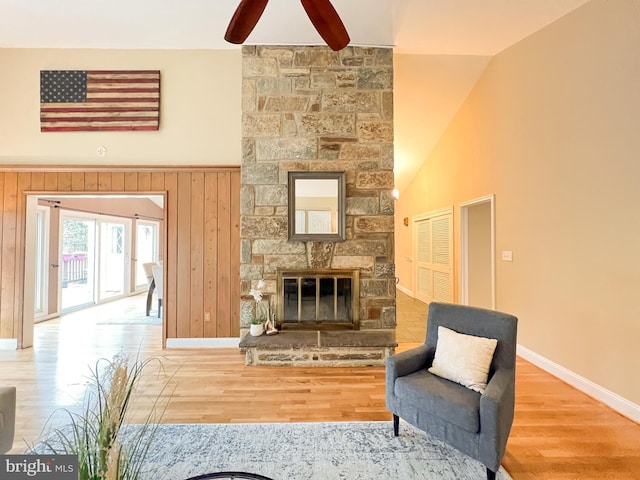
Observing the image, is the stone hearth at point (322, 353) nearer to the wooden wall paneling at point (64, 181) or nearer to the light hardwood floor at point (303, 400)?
the light hardwood floor at point (303, 400)

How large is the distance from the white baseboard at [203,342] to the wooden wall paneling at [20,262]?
1.82 metres

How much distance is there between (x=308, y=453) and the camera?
2010mm

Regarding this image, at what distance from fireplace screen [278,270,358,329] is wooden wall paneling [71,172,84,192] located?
2.88 m

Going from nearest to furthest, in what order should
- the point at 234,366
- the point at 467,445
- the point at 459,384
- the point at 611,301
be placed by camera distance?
the point at 467,445
the point at 459,384
the point at 611,301
the point at 234,366

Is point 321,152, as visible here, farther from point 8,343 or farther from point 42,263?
point 42,263

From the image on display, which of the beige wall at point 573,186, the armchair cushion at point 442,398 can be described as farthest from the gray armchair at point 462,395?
the beige wall at point 573,186

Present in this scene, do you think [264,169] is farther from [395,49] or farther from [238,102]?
[395,49]

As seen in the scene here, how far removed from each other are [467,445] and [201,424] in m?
1.82

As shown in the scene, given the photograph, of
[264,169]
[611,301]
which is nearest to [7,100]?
[264,169]

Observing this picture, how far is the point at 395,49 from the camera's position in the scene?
12.9 ft

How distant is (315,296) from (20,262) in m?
3.85

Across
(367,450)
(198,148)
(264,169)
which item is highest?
(198,148)

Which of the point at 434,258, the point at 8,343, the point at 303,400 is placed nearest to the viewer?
the point at 303,400

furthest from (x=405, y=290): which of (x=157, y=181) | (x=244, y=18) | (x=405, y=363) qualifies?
(x=244, y=18)
